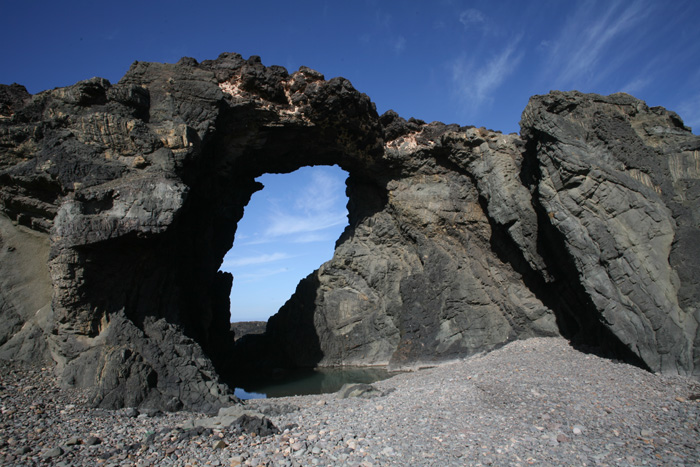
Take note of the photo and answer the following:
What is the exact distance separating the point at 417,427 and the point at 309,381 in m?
11.3

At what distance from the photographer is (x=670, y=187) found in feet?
41.3

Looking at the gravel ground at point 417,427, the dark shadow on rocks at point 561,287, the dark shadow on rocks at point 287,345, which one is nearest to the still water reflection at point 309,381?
the dark shadow on rocks at point 287,345

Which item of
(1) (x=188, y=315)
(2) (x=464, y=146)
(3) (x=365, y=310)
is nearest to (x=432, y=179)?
(2) (x=464, y=146)

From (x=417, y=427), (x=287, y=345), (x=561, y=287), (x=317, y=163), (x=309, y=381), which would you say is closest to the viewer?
(x=417, y=427)

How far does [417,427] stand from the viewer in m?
7.95

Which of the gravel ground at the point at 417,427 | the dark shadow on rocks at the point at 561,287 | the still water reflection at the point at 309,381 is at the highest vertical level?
the dark shadow on rocks at the point at 561,287

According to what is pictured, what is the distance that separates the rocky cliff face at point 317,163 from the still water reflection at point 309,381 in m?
1.33

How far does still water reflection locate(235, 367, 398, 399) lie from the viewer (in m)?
16.4

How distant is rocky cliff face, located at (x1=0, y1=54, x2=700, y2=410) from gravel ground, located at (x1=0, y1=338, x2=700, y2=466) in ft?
4.24

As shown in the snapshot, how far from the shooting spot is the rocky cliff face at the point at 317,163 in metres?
11.4

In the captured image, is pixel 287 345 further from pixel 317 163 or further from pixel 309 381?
pixel 317 163

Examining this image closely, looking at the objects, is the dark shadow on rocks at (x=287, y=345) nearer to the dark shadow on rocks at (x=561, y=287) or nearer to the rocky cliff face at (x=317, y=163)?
the rocky cliff face at (x=317, y=163)

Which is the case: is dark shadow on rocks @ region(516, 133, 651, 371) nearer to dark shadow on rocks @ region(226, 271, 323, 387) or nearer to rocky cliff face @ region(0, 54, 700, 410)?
rocky cliff face @ region(0, 54, 700, 410)

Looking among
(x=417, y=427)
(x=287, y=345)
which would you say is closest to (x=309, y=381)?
(x=287, y=345)
